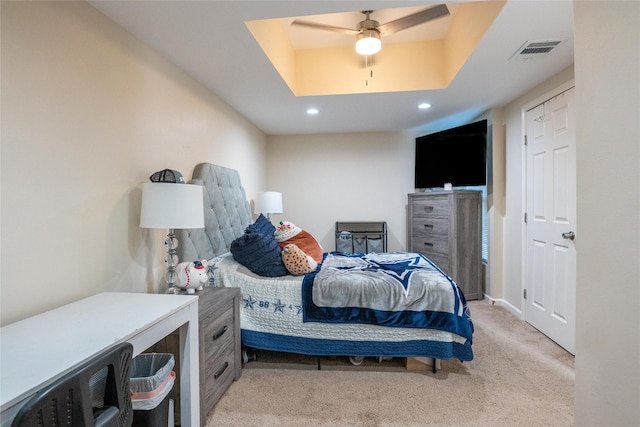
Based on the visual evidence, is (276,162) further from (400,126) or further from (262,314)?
(262,314)

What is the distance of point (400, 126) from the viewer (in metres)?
4.26

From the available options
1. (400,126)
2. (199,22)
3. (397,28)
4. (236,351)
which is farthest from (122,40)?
(400,126)

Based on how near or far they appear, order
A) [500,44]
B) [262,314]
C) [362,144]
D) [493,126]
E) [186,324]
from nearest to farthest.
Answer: [186,324] < [500,44] < [262,314] < [493,126] < [362,144]

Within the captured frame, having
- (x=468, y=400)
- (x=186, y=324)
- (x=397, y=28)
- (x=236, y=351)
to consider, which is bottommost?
(x=468, y=400)

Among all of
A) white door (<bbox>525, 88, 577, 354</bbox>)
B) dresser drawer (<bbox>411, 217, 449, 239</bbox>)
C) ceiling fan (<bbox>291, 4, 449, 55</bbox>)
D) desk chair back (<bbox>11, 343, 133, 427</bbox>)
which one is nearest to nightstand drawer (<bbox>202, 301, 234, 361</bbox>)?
desk chair back (<bbox>11, 343, 133, 427</bbox>)

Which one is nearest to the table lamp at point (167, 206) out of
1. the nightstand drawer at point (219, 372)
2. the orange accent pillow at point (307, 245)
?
the nightstand drawer at point (219, 372)

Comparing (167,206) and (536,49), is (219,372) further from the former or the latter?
(536,49)

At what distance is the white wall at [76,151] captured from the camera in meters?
1.22

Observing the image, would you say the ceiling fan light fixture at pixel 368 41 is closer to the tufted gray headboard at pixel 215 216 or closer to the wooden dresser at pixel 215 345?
the tufted gray headboard at pixel 215 216

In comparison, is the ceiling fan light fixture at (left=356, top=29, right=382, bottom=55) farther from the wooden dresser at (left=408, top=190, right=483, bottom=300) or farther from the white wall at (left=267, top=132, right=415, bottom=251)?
the white wall at (left=267, top=132, right=415, bottom=251)

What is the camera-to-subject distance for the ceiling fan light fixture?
2.50 metres

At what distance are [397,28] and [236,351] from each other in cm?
271

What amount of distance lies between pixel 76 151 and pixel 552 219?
3.44m

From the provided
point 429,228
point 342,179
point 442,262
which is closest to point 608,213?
point 442,262
